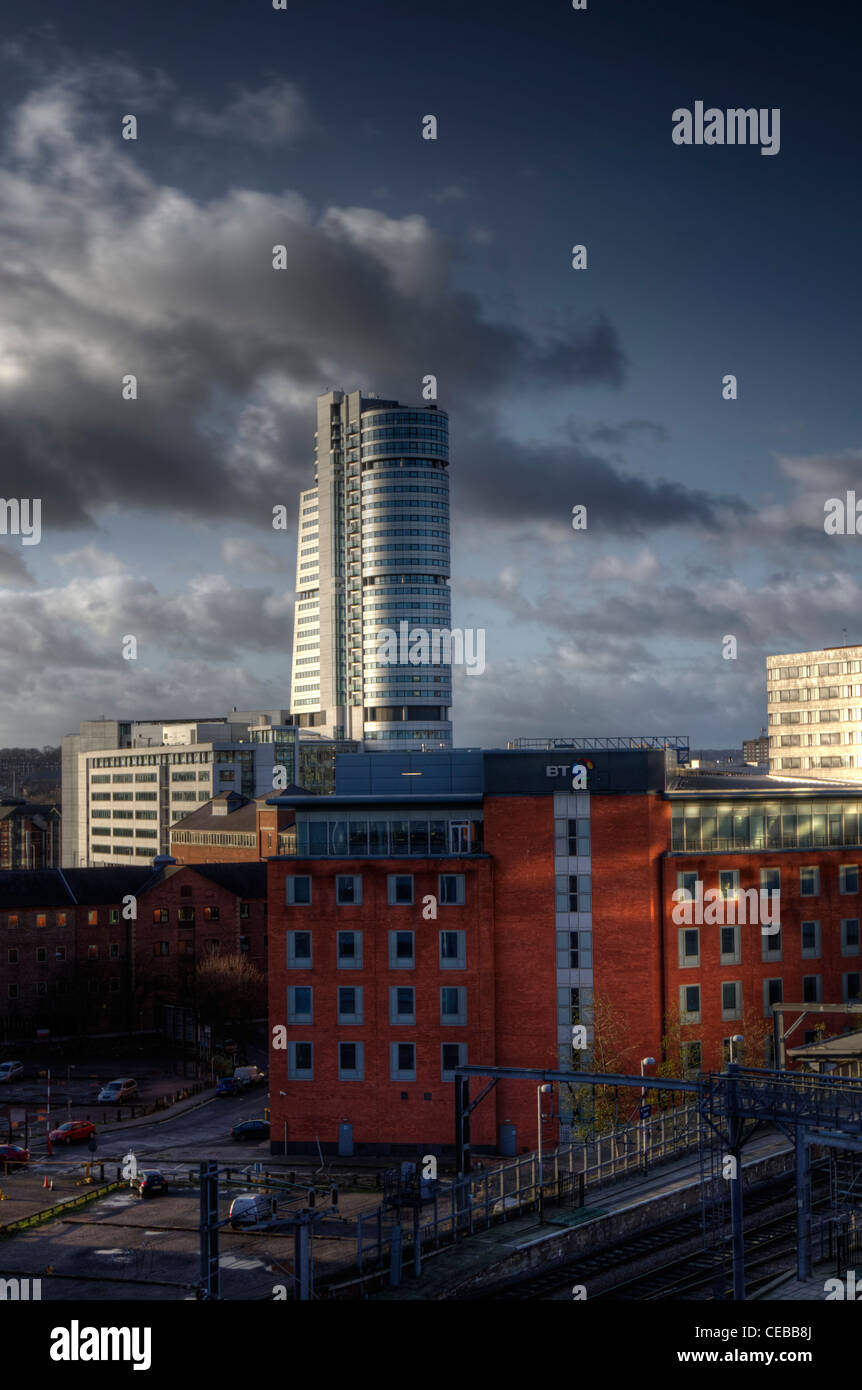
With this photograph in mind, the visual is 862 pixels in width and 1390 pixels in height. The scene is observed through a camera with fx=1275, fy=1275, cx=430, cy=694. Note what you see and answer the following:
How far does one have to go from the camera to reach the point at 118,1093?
75.2 metres

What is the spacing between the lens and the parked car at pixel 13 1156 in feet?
196

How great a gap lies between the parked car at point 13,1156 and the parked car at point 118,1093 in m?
14.5

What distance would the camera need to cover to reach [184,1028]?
3706 inches

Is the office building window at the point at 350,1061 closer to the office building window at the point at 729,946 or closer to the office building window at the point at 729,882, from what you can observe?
the office building window at the point at 729,946

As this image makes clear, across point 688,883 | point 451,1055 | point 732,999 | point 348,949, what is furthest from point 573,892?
point 348,949

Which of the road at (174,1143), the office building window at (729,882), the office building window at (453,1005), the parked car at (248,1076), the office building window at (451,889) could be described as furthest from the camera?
the parked car at (248,1076)

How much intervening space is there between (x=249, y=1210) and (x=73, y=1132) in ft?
68.4

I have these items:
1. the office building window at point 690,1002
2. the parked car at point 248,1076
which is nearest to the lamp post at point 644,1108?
the office building window at point 690,1002

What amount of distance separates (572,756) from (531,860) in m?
5.23

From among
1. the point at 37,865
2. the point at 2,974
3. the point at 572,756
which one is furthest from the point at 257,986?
the point at 37,865
